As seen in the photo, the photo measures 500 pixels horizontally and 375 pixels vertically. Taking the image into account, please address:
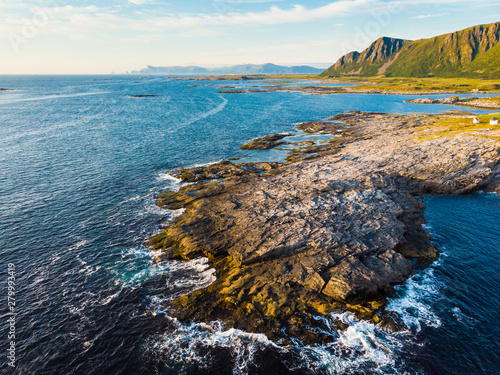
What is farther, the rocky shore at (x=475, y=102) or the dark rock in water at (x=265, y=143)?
the rocky shore at (x=475, y=102)

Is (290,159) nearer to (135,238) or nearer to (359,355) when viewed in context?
(135,238)

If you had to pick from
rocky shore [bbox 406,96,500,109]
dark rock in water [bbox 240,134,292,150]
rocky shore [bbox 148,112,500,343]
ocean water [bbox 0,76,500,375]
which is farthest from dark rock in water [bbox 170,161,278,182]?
rocky shore [bbox 406,96,500,109]

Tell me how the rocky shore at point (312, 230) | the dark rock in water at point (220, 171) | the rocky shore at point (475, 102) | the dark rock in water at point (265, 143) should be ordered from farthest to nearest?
the rocky shore at point (475, 102) → the dark rock in water at point (265, 143) → the dark rock in water at point (220, 171) → the rocky shore at point (312, 230)

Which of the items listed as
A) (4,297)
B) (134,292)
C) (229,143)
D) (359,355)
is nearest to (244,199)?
(134,292)

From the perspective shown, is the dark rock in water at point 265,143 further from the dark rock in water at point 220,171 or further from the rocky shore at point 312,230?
the rocky shore at point 312,230

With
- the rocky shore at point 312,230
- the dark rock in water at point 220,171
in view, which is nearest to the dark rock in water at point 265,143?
the dark rock in water at point 220,171

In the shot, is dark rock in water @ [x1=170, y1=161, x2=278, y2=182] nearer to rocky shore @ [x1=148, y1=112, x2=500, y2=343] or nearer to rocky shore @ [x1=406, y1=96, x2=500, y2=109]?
rocky shore @ [x1=148, y1=112, x2=500, y2=343]

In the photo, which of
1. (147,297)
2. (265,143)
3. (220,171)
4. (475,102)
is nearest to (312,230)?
(147,297)
